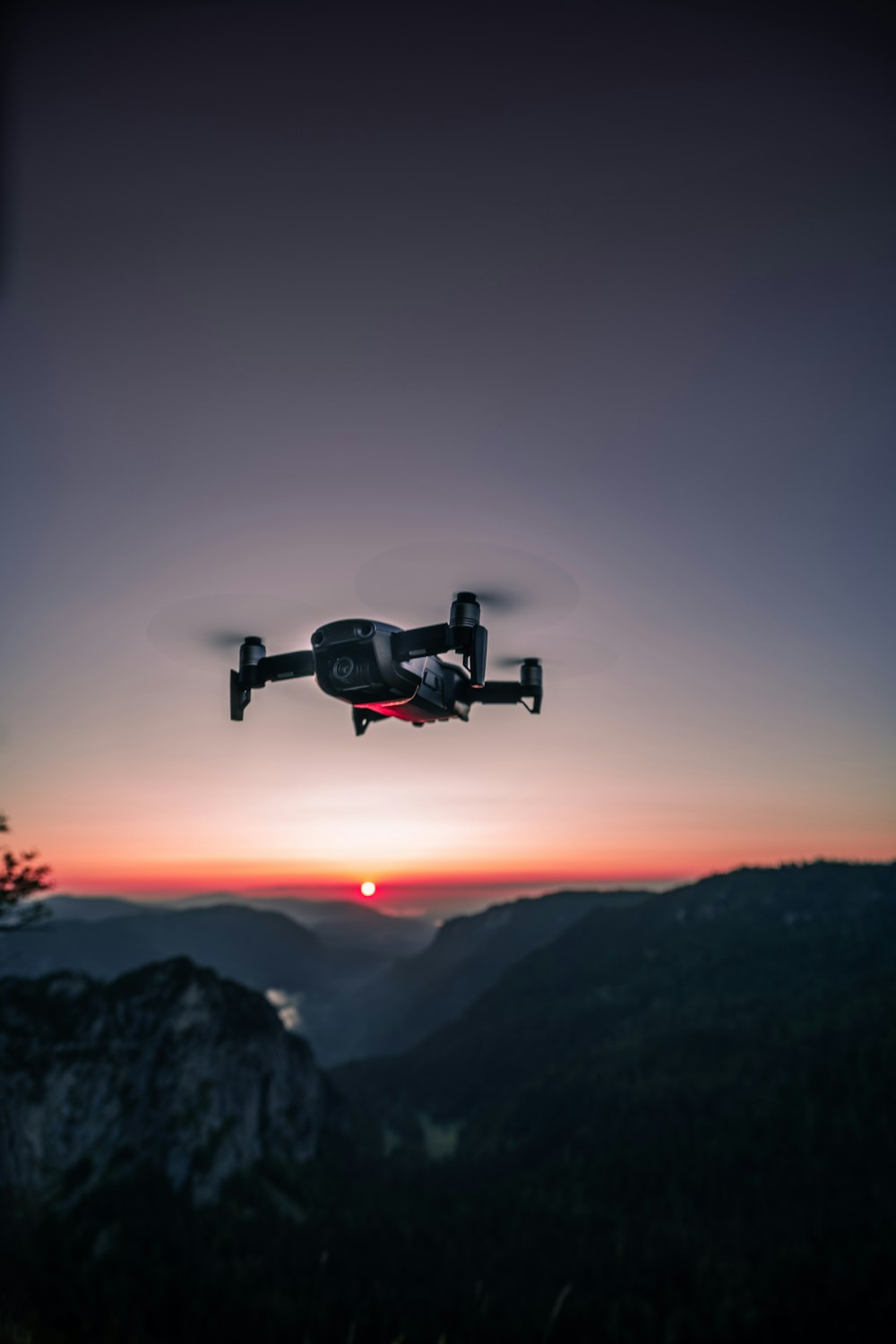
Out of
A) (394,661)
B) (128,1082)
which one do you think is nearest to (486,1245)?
(128,1082)

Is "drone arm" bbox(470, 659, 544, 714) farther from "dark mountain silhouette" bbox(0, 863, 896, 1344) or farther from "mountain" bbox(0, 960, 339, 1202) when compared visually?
"mountain" bbox(0, 960, 339, 1202)

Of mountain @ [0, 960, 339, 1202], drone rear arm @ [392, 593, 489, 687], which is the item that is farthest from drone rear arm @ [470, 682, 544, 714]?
mountain @ [0, 960, 339, 1202]

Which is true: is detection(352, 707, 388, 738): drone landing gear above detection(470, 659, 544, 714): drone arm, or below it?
below

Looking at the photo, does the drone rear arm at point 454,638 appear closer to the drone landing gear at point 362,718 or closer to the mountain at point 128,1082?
the drone landing gear at point 362,718

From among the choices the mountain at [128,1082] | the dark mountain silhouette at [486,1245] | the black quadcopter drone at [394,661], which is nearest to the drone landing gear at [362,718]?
the black quadcopter drone at [394,661]

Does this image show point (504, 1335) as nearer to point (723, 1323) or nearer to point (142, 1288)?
point (723, 1323)

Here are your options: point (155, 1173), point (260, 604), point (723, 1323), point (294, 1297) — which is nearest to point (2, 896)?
point (260, 604)
